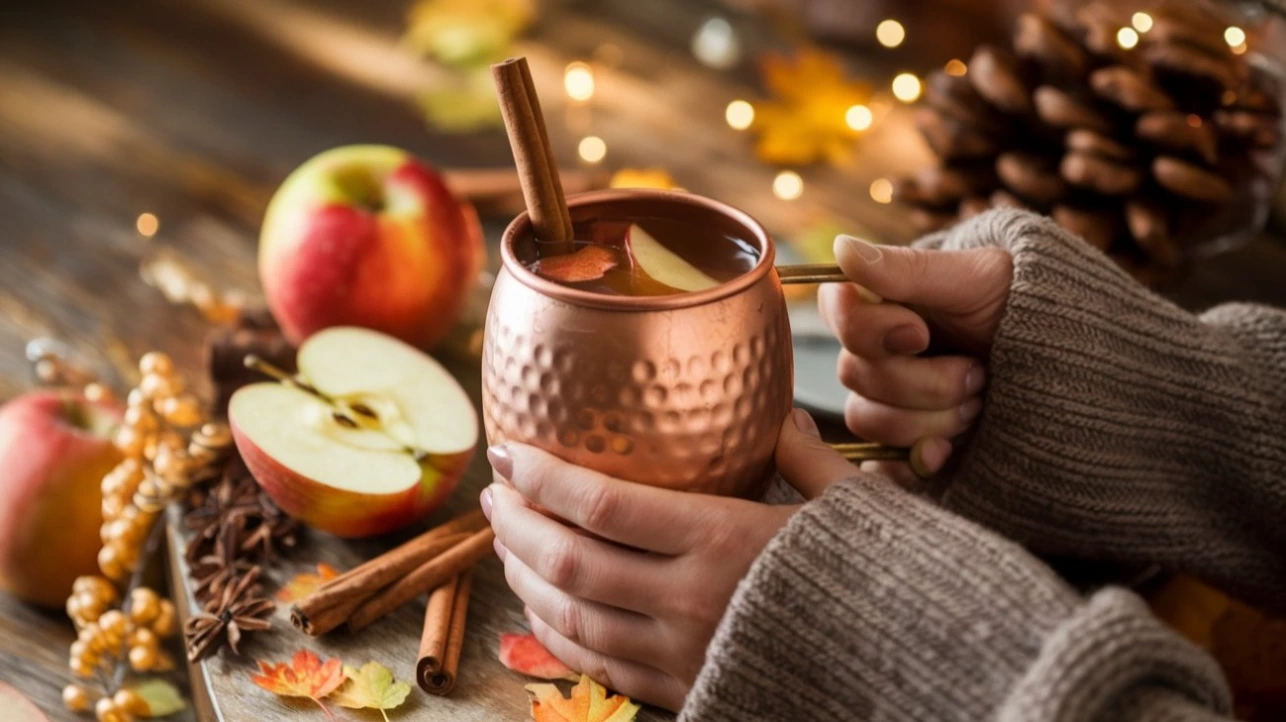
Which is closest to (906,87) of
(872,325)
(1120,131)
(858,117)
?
(858,117)

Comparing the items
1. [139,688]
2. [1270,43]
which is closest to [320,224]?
[139,688]

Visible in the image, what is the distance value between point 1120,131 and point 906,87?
402 millimetres

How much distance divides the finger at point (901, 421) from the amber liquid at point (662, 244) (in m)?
0.20

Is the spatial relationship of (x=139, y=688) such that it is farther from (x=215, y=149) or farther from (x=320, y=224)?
(x=215, y=149)

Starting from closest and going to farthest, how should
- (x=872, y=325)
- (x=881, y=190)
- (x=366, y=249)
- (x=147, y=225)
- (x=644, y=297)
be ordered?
(x=644, y=297), (x=872, y=325), (x=366, y=249), (x=147, y=225), (x=881, y=190)

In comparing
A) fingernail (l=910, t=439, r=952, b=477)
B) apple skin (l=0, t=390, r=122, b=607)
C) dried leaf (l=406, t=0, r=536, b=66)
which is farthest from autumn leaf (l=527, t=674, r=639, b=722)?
dried leaf (l=406, t=0, r=536, b=66)

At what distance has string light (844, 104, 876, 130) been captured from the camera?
4.63 ft

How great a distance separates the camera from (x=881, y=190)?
1.30 metres

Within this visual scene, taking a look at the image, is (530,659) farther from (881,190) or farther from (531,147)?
(881,190)

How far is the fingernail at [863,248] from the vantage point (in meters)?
0.68

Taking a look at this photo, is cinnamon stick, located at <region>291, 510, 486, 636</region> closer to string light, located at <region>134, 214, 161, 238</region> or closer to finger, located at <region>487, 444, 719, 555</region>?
finger, located at <region>487, 444, 719, 555</region>

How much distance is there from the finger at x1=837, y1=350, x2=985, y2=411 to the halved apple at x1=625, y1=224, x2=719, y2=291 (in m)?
0.19

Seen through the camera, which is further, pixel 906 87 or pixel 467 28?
pixel 467 28

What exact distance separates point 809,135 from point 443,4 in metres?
0.59
